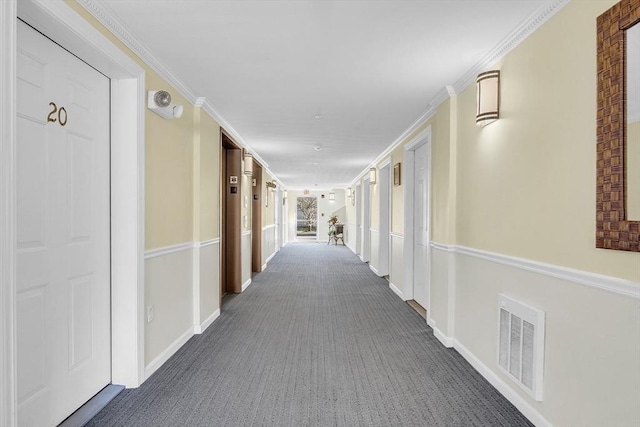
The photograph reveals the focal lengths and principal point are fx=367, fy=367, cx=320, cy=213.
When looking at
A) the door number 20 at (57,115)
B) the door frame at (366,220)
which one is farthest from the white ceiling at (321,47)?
the door frame at (366,220)

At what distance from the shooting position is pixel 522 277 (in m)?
2.24

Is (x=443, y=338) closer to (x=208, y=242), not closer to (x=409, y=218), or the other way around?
(x=409, y=218)

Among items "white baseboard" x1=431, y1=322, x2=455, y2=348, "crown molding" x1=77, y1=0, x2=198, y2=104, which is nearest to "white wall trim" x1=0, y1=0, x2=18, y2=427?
"crown molding" x1=77, y1=0, x2=198, y2=104

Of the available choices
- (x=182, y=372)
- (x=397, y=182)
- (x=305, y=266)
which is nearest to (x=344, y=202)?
(x=305, y=266)

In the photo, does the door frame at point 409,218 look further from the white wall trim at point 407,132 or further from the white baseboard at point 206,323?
the white baseboard at point 206,323

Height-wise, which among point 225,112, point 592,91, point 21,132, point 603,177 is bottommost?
point 603,177

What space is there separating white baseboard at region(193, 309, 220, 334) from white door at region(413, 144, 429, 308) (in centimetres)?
253

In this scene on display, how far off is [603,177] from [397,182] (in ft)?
13.3

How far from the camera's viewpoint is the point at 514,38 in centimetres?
229

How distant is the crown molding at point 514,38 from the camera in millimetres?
1949

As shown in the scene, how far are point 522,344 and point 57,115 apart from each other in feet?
9.55

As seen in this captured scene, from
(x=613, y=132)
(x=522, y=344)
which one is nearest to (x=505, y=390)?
(x=522, y=344)

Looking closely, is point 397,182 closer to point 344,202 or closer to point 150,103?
point 150,103

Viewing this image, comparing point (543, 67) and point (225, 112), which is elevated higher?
point (225, 112)
